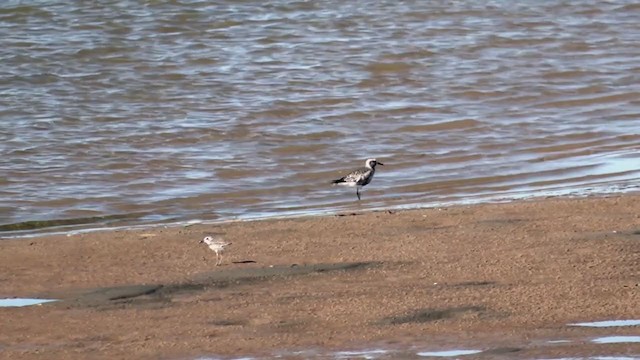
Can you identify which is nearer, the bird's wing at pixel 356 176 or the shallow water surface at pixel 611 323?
the shallow water surface at pixel 611 323

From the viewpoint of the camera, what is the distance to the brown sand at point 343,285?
714 cm

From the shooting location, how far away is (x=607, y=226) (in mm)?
9219

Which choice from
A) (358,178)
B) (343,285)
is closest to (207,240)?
(343,285)

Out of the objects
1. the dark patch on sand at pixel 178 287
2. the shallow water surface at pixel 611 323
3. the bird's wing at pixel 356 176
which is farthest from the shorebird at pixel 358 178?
the shallow water surface at pixel 611 323

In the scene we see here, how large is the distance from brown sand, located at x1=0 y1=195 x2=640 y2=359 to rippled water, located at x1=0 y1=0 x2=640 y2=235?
1469mm

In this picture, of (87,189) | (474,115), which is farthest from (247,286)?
(474,115)

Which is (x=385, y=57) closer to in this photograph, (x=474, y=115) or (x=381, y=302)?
(x=474, y=115)

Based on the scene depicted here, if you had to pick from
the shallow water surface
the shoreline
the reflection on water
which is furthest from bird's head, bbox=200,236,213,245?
the reflection on water

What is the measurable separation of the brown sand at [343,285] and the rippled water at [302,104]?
1.47 m

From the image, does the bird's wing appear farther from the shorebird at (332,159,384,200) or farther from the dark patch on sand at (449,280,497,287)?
the dark patch on sand at (449,280,497,287)

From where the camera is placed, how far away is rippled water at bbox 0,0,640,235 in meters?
12.0

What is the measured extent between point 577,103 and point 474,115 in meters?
1.30

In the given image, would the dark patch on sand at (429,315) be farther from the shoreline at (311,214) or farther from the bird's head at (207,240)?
the shoreline at (311,214)

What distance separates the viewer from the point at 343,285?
8.26 m
